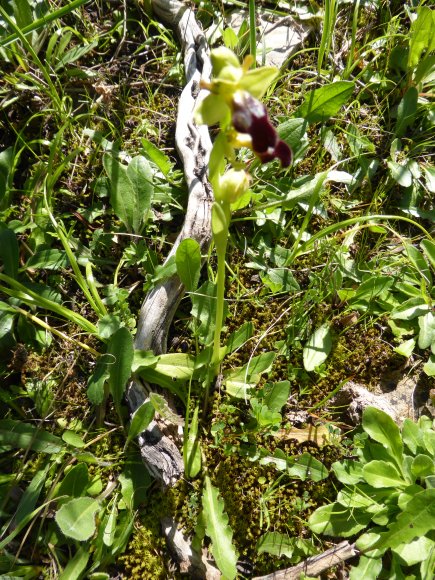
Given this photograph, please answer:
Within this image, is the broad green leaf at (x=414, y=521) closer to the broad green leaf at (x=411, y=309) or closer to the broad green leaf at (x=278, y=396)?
the broad green leaf at (x=278, y=396)

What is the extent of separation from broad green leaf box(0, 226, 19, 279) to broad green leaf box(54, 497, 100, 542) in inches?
42.3

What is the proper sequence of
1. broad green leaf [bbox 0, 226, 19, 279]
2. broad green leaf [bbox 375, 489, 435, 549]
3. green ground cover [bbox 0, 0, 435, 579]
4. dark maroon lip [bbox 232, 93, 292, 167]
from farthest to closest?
broad green leaf [bbox 0, 226, 19, 279] → green ground cover [bbox 0, 0, 435, 579] → broad green leaf [bbox 375, 489, 435, 549] → dark maroon lip [bbox 232, 93, 292, 167]

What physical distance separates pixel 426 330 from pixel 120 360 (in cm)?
143

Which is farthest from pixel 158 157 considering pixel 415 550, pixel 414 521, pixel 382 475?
pixel 415 550

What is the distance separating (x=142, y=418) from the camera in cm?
218

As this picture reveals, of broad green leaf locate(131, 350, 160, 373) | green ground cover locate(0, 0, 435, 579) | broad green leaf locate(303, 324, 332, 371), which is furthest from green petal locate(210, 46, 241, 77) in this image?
broad green leaf locate(303, 324, 332, 371)

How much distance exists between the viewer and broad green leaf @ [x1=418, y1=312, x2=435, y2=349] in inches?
98.0

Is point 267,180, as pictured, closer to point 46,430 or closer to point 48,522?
point 46,430

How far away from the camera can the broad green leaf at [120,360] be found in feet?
7.32

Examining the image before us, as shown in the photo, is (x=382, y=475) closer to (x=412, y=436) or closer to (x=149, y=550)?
(x=412, y=436)

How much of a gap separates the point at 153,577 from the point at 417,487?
1.13 meters

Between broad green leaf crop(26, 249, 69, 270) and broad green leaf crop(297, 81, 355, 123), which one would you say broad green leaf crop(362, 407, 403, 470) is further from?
broad green leaf crop(26, 249, 69, 270)

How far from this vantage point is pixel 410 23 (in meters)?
3.12

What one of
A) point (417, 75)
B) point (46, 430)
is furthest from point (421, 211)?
point (46, 430)
